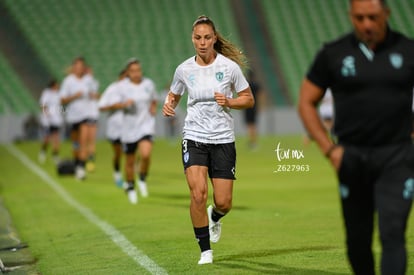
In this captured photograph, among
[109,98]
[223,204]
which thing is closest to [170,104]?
[223,204]

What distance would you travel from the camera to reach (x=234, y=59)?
32.8 ft

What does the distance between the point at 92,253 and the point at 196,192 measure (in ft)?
6.30

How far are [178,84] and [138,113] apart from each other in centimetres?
773

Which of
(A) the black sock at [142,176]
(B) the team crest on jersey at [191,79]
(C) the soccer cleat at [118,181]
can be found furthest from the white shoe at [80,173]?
(B) the team crest on jersey at [191,79]

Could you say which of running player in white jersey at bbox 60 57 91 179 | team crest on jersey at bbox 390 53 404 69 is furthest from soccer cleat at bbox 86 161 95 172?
team crest on jersey at bbox 390 53 404 69

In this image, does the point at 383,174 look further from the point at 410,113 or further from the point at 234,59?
the point at 234,59

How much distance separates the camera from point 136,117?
1753 cm

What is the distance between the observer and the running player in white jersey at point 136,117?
1738 centimetres

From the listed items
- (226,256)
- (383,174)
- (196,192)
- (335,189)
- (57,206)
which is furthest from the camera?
(335,189)

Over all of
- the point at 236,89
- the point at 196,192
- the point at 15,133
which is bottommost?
the point at 15,133

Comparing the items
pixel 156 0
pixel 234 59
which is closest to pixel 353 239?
pixel 234 59

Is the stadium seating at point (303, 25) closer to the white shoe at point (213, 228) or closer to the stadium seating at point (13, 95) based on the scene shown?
the stadium seating at point (13, 95)

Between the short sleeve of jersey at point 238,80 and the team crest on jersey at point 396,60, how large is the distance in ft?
11.6

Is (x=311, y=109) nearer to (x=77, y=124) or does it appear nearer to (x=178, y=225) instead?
(x=178, y=225)
